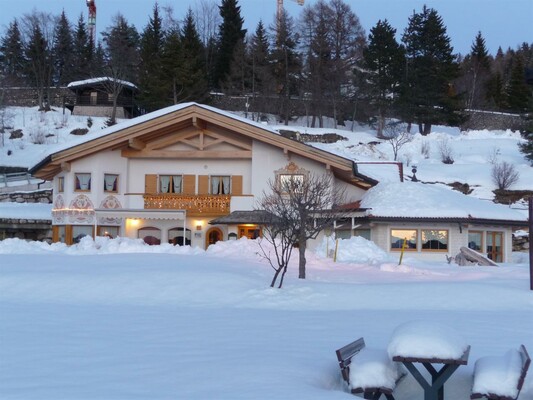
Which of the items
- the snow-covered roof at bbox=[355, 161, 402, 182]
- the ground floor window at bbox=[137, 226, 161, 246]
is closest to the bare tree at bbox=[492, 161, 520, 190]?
the snow-covered roof at bbox=[355, 161, 402, 182]

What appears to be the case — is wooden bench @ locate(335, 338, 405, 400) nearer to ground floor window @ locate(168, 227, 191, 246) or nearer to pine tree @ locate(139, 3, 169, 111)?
ground floor window @ locate(168, 227, 191, 246)

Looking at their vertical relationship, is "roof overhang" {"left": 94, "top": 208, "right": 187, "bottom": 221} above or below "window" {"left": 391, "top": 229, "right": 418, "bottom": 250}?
above

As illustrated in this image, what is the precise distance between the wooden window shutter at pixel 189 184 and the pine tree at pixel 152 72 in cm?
2838

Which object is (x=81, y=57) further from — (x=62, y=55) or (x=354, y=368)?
(x=354, y=368)

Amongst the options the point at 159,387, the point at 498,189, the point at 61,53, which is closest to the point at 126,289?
the point at 159,387

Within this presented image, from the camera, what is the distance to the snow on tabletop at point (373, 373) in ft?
28.0

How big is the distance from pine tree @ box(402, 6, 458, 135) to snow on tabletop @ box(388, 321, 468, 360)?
58758 millimetres

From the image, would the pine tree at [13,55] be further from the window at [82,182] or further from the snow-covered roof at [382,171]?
the snow-covered roof at [382,171]

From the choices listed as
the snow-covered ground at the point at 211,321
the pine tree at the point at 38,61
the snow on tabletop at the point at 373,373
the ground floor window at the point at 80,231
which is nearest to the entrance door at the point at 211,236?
the ground floor window at the point at 80,231

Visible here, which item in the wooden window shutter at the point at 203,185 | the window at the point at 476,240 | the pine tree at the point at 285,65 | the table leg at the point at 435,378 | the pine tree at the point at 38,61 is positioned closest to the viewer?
the table leg at the point at 435,378

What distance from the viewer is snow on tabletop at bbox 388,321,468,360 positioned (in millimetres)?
8273

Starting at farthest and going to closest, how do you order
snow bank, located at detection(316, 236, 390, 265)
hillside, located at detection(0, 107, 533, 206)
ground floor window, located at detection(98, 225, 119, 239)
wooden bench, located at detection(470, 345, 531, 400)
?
hillside, located at detection(0, 107, 533, 206), ground floor window, located at detection(98, 225, 119, 239), snow bank, located at detection(316, 236, 390, 265), wooden bench, located at detection(470, 345, 531, 400)

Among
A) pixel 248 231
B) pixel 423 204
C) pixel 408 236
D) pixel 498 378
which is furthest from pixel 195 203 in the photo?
pixel 498 378

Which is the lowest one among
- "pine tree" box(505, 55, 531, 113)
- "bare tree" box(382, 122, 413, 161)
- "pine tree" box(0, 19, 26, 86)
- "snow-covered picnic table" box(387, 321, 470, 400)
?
"snow-covered picnic table" box(387, 321, 470, 400)
